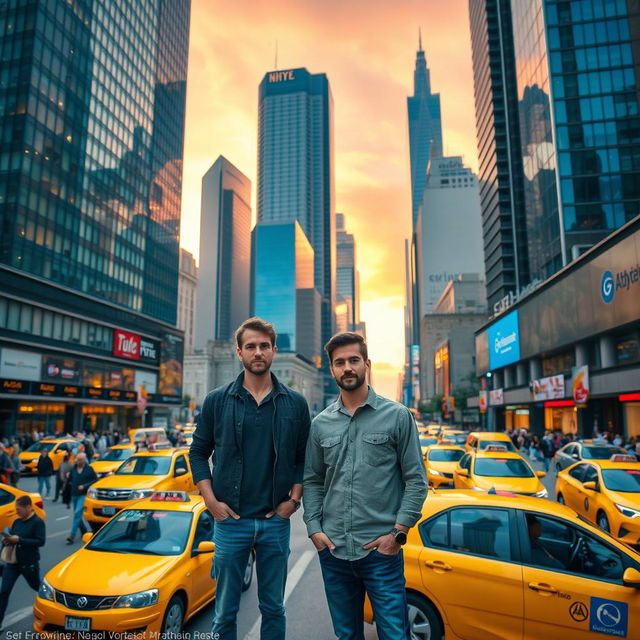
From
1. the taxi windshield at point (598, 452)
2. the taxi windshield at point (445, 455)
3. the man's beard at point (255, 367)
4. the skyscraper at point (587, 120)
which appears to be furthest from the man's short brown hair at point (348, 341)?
the skyscraper at point (587, 120)

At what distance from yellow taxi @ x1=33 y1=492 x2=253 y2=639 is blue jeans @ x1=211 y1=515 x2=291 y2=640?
1.99 meters

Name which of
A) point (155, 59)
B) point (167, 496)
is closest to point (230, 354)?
point (155, 59)

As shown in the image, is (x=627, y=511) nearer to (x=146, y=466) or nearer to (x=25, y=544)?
(x=25, y=544)

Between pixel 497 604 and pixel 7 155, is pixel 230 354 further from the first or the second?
pixel 497 604

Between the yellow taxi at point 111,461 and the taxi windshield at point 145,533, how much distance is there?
9608mm

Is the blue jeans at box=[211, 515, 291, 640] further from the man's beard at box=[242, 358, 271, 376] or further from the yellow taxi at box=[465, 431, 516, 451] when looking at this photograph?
the yellow taxi at box=[465, 431, 516, 451]

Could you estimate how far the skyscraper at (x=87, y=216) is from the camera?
45656 millimetres

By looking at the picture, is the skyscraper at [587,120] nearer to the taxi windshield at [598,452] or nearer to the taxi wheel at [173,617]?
the taxi windshield at [598,452]

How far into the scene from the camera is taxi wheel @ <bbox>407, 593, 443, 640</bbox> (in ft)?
14.9

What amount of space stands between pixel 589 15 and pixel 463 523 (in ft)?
212

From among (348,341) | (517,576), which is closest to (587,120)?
(517,576)

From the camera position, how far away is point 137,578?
5.04m

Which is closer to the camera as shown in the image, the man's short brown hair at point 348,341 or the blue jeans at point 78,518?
the man's short brown hair at point 348,341

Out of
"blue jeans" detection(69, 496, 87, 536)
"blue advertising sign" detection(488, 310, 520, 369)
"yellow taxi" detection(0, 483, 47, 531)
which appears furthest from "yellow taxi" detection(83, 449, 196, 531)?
"blue advertising sign" detection(488, 310, 520, 369)
